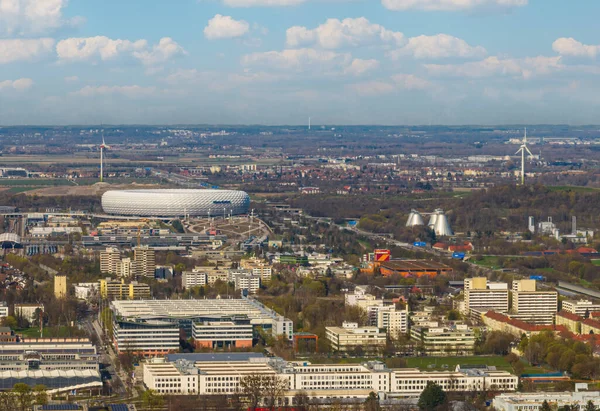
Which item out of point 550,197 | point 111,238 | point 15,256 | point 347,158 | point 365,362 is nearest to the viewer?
point 365,362

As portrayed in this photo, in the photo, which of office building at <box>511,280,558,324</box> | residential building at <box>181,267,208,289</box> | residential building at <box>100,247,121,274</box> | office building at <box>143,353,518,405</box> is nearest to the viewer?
office building at <box>143,353,518,405</box>

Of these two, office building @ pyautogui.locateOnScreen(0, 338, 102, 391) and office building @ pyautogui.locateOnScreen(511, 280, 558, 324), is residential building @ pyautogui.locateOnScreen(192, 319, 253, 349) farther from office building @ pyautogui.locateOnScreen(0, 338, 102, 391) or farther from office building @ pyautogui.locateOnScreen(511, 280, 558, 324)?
office building @ pyautogui.locateOnScreen(511, 280, 558, 324)

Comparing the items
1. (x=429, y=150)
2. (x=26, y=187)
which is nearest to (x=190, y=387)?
(x=26, y=187)

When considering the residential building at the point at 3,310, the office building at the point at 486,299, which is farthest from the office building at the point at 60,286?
the office building at the point at 486,299

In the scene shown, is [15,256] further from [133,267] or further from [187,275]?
[187,275]

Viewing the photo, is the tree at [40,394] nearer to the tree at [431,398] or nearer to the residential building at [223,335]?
the residential building at [223,335]

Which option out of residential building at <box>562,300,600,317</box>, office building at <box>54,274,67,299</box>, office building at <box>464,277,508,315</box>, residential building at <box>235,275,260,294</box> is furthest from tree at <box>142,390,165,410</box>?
residential building at <box>235,275,260,294</box>

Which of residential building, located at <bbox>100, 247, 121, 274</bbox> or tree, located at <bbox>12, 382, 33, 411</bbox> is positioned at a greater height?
tree, located at <bbox>12, 382, 33, 411</bbox>
